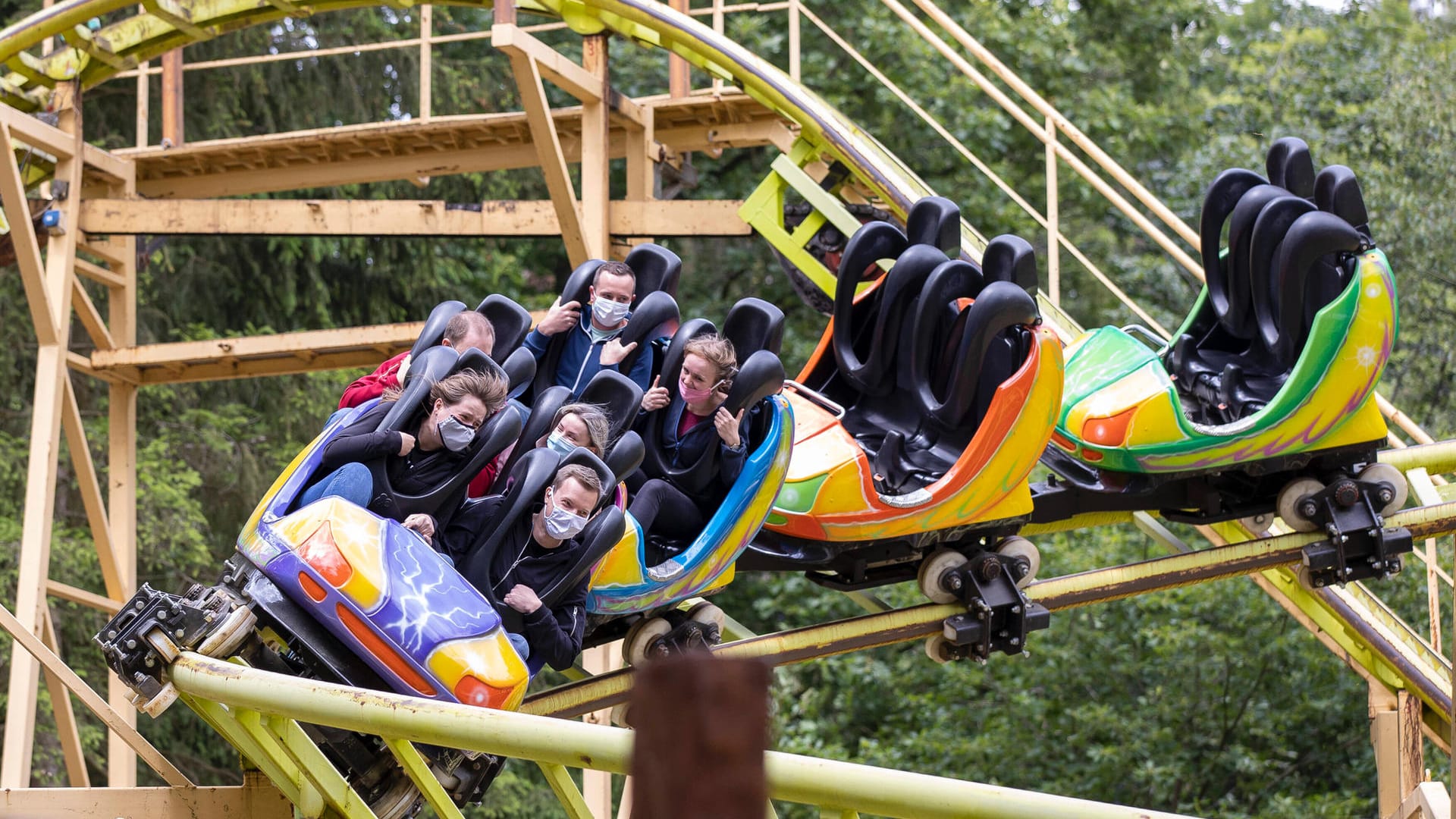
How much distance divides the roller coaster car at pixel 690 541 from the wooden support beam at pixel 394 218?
1934 millimetres

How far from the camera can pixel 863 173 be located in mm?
5449

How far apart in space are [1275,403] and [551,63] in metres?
2.43

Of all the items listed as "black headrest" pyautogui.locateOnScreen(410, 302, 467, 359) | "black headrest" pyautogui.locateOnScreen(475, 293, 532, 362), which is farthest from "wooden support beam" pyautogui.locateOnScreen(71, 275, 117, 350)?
"black headrest" pyautogui.locateOnScreen(410, 302, 467, 359)

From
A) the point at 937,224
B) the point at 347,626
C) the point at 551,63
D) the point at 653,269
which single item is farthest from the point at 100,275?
the point at 347,626

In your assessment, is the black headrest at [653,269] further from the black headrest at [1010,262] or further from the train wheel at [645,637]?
the train wheel at [645,637]

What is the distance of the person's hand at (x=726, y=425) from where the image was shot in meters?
3.67

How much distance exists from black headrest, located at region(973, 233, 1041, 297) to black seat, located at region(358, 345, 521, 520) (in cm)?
143

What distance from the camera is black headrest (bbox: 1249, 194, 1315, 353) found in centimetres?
449

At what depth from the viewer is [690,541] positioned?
3.79 metres

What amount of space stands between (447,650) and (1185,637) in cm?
659

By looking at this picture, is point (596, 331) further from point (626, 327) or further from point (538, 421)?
point (538, 421)

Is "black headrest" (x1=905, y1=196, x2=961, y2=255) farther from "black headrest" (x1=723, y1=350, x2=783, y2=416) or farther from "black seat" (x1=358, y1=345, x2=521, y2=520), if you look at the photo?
"black seat" (x1=358, y1=345, x2=521, y2=520)

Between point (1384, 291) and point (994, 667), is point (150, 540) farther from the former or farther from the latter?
point (1384, 291)

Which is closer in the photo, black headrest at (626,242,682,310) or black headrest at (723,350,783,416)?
black headrest at (723,350,783,416)
